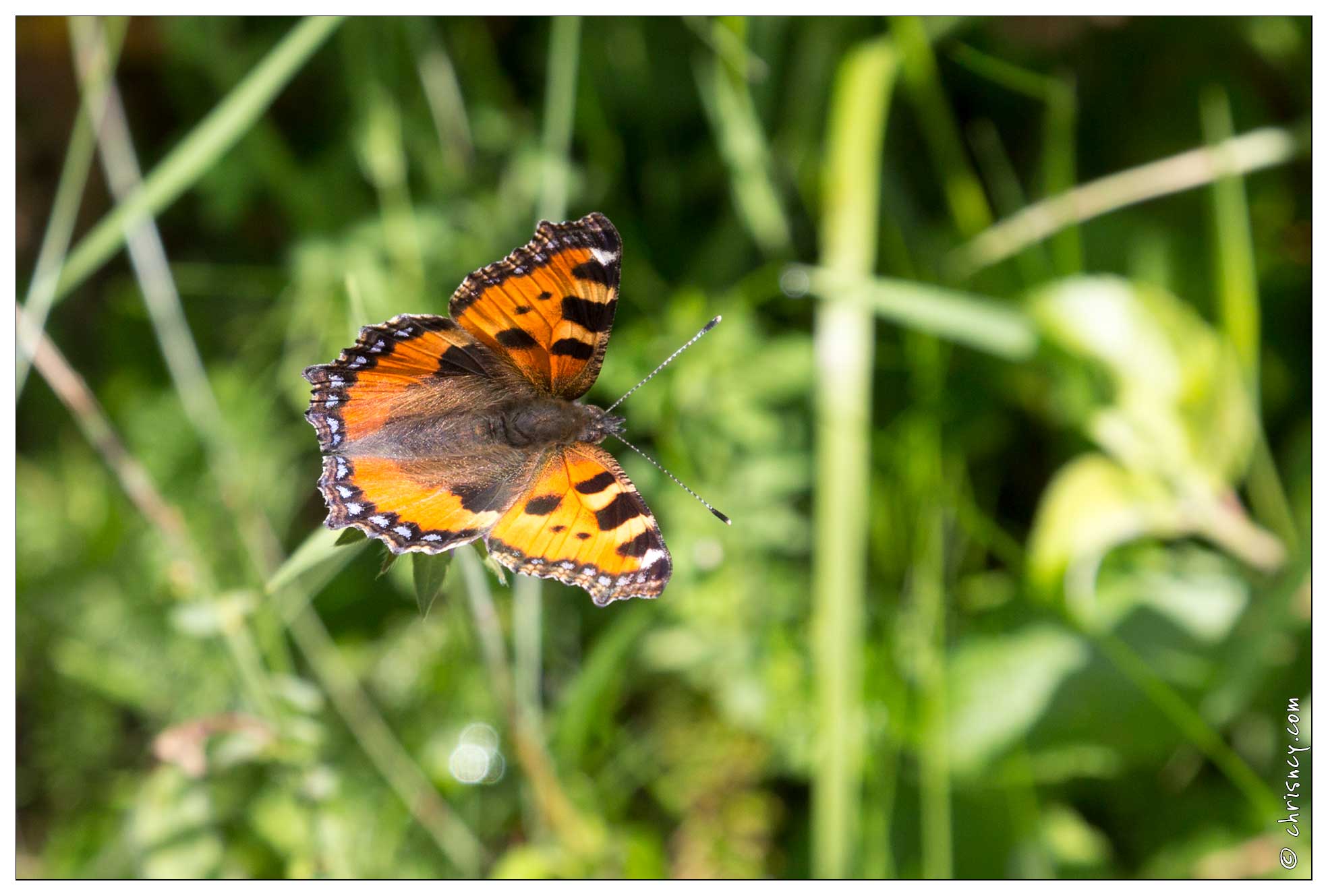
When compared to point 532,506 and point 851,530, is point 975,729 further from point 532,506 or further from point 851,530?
point 532,506

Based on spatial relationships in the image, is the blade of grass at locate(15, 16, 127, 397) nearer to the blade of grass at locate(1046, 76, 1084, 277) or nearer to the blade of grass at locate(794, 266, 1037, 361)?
the blade of grass at locate(794, 266, 1037, 361)

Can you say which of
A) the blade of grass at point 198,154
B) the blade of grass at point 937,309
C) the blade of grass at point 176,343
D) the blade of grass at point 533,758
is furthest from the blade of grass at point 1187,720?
the blade of grass at point 198,154

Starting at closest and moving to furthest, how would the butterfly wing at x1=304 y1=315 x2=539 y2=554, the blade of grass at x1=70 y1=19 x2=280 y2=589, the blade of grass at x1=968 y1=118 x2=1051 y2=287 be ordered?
1. the butterfly wing at x1=304 y1=315 x2=539 y2=554
2. the blade of grass at x1=70 y1=19 x2=280 y2=589
3. the blade of grass at x1=968 y1=118 x2=1051 y2=287

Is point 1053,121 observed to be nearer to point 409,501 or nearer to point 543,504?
point 543,504

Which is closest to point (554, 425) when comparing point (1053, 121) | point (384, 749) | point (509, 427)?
point (509, 427)

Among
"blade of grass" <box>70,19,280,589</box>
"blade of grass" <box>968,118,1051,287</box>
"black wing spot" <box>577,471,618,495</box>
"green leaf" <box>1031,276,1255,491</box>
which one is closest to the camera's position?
"black wing spot" <box>577,471,618,495</box>

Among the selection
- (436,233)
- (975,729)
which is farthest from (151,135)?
(975,729)

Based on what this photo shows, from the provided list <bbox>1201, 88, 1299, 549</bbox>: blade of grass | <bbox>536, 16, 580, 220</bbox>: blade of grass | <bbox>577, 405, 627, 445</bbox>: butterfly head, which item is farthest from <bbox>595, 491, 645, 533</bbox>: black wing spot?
<bbox>1201, 88, 1299, 549</bbox>: blade of grass
